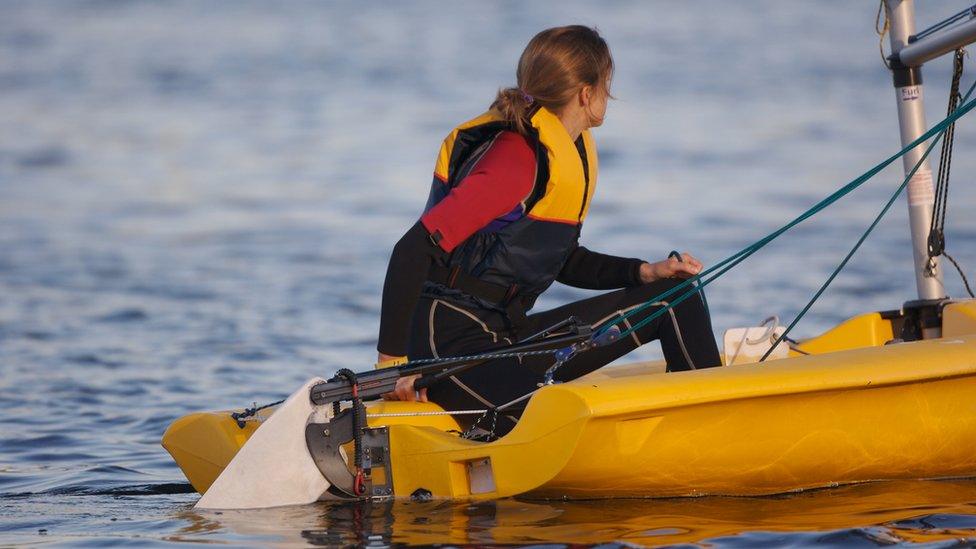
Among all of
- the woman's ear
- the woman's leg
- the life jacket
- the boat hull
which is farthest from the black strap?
the woman's ear

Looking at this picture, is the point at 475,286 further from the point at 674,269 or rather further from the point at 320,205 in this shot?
the point at 320,205

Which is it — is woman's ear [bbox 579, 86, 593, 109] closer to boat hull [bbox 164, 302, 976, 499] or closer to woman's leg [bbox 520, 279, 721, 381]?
woman's leg [bbox 520, 279, 721, 381]

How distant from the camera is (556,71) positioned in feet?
12.8

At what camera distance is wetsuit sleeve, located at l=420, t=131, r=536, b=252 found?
12.4 feet

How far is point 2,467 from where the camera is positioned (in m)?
5.09

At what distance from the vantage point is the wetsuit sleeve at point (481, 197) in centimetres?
377

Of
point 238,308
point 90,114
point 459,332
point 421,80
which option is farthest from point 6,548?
point 421,80

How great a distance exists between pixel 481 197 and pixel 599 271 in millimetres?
720

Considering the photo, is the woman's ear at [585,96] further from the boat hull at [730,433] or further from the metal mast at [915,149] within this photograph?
the metal mast at [915,149]

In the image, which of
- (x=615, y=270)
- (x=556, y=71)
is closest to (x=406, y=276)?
(x=556, y=71)

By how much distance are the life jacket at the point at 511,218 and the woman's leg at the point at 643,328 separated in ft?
→ 0.57

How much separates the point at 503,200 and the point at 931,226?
5.43 feet

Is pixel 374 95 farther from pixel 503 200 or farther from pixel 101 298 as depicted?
pixel 503 200

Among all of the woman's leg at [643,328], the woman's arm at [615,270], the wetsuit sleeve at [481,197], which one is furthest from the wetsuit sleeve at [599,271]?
the wetsuit sleeve at [481,197]
